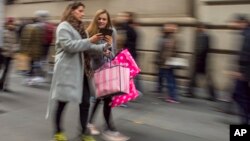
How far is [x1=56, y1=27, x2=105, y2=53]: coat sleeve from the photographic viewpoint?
417cm

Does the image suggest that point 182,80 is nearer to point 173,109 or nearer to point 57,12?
point 173,109

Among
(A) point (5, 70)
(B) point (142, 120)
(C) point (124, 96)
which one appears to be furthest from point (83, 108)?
(A) point (5, 70)

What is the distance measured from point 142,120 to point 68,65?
2.02 m

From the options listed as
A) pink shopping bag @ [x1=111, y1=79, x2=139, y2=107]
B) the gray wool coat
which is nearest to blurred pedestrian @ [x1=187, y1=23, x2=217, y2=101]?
pink shopping bag @ [x1=111, y1=79, x2=139, y2=107]

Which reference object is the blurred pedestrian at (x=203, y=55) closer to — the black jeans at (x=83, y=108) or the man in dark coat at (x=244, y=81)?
the man in dark coat at (x=244, y=81)

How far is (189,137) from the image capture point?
199 inches

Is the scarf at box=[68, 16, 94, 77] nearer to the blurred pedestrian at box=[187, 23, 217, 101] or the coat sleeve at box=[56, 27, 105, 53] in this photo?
the coat sleeve at box=[56, 27, 105, 53]

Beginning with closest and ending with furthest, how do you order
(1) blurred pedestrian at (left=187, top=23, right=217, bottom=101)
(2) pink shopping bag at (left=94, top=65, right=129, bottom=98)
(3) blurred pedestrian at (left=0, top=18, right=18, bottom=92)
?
(2) pink shopping bag at (left=94, top=65, right=129, bottom=98)
(1) blurred pedestrian at (left=187, top=23, right=217, bottom=101)
(3) blurred pedestrian at (left=0, top=18, right=18, bottom=92)

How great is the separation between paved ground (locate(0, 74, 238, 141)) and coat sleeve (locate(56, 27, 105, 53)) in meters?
1.32

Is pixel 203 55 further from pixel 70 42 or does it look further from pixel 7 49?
pixel 7 49

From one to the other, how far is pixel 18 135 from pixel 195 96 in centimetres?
392

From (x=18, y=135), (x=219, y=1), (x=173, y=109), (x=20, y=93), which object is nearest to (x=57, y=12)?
(x=20, y=93)

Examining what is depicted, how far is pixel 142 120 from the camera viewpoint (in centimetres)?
588

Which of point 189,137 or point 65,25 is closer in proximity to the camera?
point 65,25
